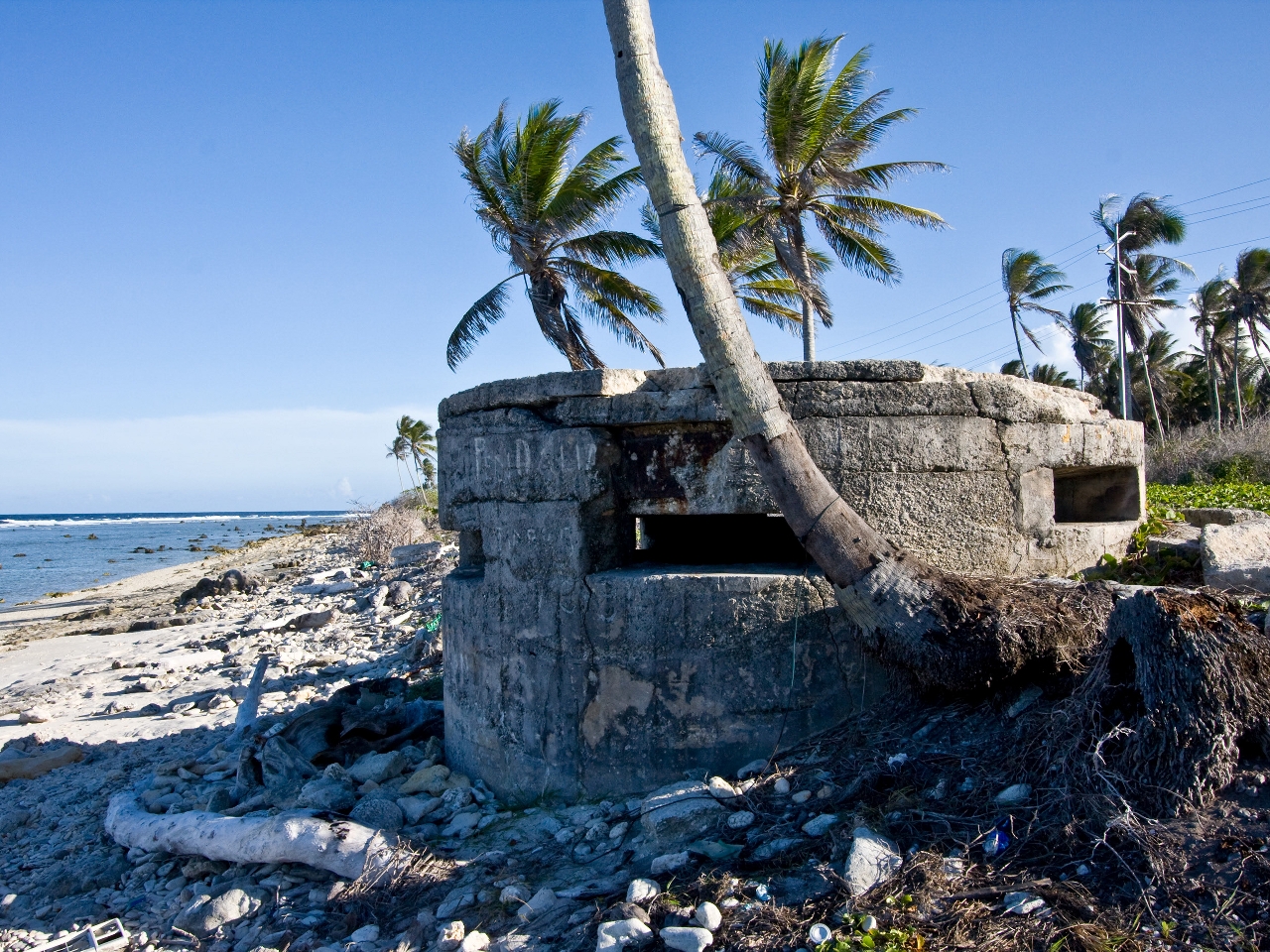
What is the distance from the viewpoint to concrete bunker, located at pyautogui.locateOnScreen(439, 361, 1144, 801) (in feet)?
11.8

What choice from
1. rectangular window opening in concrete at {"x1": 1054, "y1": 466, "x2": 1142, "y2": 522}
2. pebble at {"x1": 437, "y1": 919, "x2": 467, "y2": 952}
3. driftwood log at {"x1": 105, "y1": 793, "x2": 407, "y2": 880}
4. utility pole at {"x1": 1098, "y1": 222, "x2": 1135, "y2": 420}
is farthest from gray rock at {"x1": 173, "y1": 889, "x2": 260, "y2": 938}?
utility pole at {"x1": 1098, "y1": 222, "x2": 1135, "y2": 420}

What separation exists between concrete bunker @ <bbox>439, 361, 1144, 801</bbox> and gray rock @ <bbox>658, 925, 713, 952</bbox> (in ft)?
3.57

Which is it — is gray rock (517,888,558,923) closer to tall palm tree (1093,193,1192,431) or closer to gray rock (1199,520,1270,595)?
gray rock (1199,520,1270,595)

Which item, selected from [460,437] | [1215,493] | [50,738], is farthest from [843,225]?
[50,738]

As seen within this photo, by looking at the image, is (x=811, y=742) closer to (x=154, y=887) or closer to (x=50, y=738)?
(x=154, y=887)

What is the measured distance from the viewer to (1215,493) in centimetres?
873

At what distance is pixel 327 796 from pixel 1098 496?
13.4ft

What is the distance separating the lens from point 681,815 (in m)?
3.19

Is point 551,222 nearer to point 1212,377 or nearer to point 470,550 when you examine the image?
point 470,550

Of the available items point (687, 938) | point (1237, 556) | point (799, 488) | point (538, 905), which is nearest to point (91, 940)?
point (538, 905)

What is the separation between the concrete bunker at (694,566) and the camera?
358 cm

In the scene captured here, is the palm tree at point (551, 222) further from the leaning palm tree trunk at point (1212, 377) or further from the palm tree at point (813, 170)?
the leaning palm tree trunk at point (1212, 377)

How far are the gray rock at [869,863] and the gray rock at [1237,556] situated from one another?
201 centimetres

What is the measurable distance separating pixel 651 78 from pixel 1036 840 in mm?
2927
